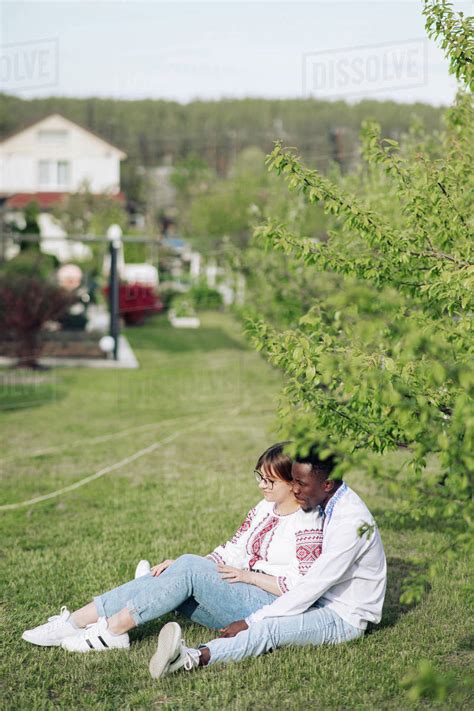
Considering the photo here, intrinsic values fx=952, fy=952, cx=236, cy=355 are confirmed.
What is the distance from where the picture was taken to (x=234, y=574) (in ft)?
13.8

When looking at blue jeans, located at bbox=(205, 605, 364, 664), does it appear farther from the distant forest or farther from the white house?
the distant forest

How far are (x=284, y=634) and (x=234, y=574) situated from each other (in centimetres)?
35

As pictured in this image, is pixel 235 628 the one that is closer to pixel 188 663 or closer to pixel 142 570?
pixel 188 663

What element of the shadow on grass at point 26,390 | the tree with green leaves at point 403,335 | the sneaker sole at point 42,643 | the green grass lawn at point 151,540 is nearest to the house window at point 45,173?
the shadow on grass at point 26,390

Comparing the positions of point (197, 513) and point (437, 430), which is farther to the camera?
point (197, 513)

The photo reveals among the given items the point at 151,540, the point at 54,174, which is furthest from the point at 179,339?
the point at 54,174

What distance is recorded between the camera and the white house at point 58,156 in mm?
48031

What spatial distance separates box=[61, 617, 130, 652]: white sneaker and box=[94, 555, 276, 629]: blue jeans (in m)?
0.07

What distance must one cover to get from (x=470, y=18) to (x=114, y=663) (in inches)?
121

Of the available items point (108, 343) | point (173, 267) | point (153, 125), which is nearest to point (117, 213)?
point (173, 267)

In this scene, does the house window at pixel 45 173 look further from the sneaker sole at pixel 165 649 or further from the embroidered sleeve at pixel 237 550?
the sneaker sole at pixel 165 649

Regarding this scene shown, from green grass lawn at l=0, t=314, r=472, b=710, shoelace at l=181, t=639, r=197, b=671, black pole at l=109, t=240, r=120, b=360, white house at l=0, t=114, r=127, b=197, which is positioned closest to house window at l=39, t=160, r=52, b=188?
white house at l=0, t=114, r=127, b=197

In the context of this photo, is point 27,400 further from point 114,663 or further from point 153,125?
point 153,125

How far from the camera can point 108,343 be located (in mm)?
15945
